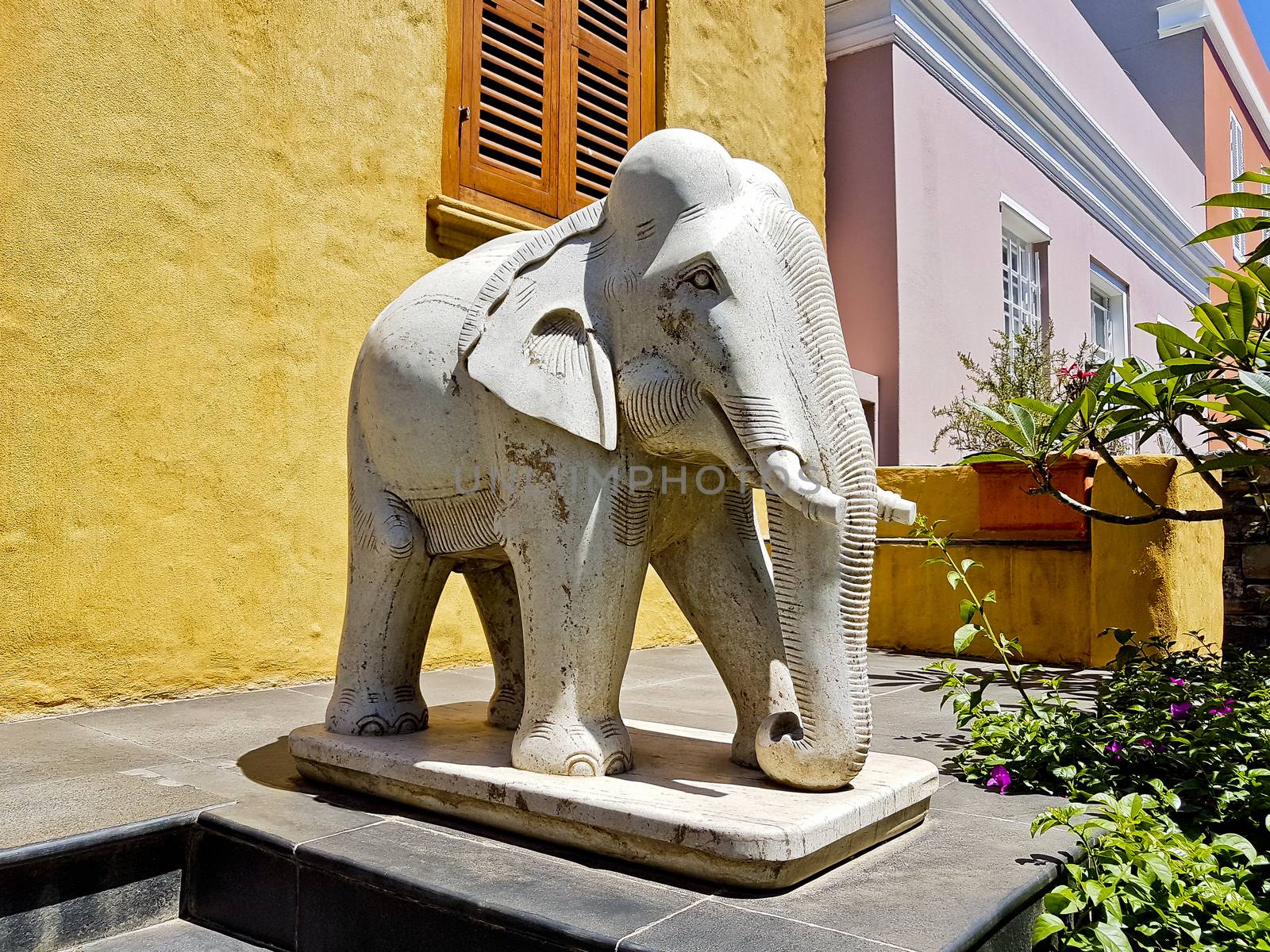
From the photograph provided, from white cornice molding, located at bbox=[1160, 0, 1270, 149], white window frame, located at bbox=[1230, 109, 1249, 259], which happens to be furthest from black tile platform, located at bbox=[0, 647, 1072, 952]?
white window frame, located at bbox=[1230, 109, 1249, 259]

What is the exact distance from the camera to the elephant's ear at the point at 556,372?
1.93 meters

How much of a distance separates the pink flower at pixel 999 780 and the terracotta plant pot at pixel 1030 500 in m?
2.76

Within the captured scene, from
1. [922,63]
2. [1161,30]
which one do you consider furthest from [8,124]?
[1161,30]

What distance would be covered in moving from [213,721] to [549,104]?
3360mm

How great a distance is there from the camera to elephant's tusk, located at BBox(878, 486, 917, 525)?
1.89 m

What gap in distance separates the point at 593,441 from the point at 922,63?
7527 mm

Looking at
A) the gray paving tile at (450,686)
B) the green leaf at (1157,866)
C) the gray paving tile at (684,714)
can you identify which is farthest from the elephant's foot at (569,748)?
the gray paving tile at (450,686)

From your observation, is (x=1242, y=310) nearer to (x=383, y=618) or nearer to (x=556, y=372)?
(x=556, y=372)

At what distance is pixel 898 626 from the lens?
5.66m

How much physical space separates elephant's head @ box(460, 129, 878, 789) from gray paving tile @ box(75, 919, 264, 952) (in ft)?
3.52

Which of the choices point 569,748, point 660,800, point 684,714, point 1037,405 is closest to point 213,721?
point 684,714

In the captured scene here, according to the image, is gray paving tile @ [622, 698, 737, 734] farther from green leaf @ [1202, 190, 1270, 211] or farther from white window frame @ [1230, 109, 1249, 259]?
white window frame @ [1230, 109, 1249, 259]

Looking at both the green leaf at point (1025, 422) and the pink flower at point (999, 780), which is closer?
the pink flower at point (999, 780)

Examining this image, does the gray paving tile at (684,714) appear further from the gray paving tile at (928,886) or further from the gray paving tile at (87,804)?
the gray paving tile at (87,804)
